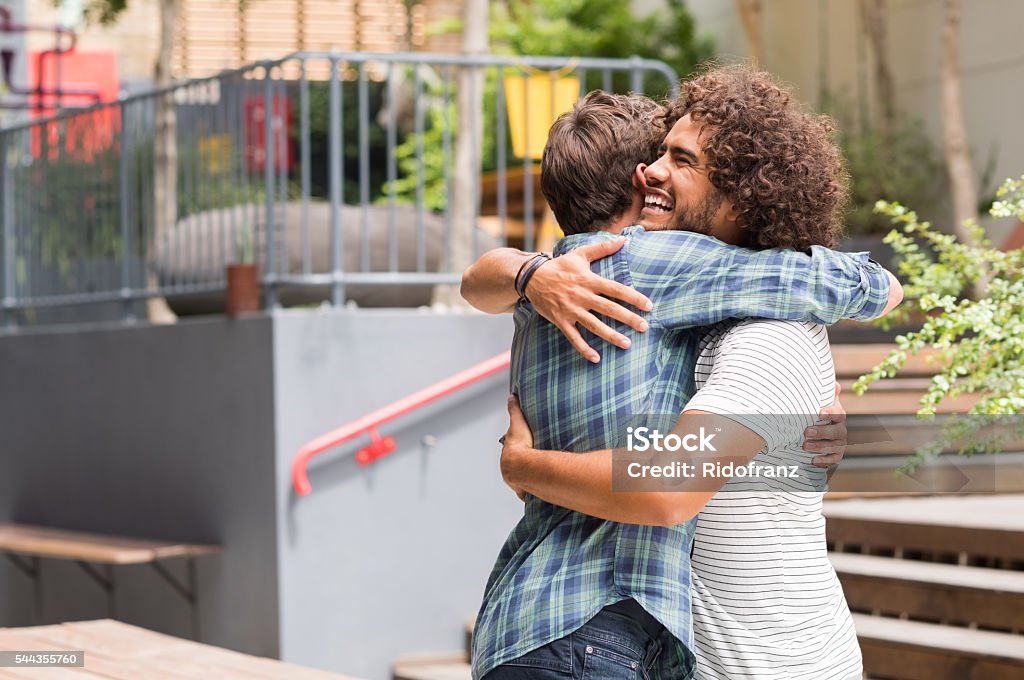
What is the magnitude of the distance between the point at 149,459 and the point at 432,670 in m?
1.56

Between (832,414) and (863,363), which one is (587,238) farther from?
(863,363)

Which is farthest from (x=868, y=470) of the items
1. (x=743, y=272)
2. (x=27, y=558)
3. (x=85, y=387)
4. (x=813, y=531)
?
(x=27, y=558)

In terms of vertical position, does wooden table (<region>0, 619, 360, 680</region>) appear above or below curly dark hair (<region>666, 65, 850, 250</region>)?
below

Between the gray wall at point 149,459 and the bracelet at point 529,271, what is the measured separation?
3.07 m

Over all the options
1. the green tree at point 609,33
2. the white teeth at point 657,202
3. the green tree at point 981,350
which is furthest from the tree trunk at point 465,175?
the green tree at point 609,33

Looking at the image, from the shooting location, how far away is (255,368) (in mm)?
4840

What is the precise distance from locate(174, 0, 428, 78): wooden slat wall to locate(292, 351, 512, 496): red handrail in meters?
9.82

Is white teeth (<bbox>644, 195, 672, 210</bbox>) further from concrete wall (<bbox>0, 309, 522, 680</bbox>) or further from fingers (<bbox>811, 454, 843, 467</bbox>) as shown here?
concrete wall (<bbox>0, 309, 522, 680</bbox>)

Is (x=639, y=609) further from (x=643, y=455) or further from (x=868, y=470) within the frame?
(x=868, y=470)

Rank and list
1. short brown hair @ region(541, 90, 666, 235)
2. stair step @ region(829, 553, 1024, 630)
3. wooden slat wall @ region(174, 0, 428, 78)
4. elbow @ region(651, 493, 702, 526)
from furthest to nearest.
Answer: wooden slat wall @ region(174, 0, 428, 78)
stair step @ region(829, 553, 1024, 630)
short brown hair @ region(541, 90, 666, 235)
elbow @ region(651, 493, 702, 526)

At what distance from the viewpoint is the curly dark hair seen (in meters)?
1.60

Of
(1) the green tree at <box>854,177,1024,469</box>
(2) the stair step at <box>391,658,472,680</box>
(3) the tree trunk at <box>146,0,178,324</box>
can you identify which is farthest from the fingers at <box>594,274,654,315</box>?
(3) the tree trunk at <box>146,0,178,324</box>

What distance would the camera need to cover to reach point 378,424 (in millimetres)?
4805

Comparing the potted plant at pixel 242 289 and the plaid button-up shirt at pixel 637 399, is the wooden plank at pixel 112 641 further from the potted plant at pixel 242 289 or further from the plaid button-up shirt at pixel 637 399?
the plaid button-up shirt at pixel 637 399
